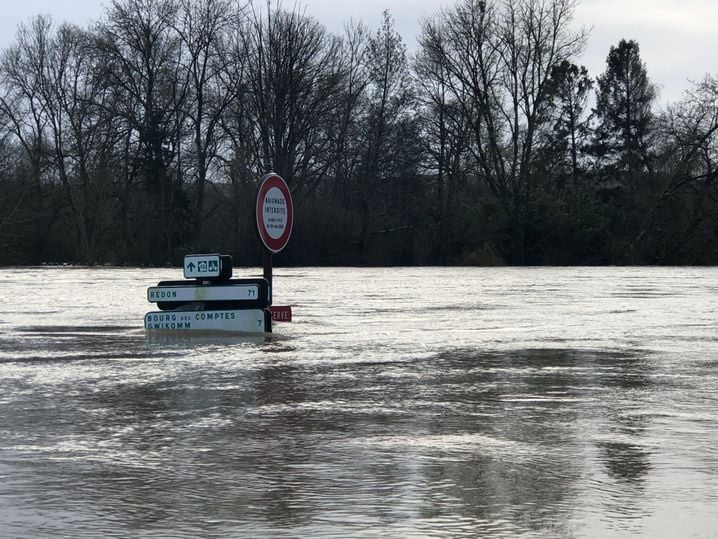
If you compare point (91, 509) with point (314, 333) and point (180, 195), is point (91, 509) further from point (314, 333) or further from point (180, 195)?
point (180, 195)

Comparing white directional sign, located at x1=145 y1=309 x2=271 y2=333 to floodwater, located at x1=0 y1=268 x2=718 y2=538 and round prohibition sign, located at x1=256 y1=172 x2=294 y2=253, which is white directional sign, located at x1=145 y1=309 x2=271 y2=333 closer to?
floodwater, located at x1=0 y1=268 x2=718 y2=538

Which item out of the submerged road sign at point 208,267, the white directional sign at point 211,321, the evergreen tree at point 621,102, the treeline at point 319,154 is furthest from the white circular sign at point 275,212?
the evergreen tree at point 621,102

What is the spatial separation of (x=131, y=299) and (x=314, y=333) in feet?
28.2

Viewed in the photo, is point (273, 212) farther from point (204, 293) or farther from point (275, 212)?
point (204, 293)

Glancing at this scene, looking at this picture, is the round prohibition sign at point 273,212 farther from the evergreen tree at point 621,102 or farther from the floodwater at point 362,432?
the evergreen tree at point 621,102

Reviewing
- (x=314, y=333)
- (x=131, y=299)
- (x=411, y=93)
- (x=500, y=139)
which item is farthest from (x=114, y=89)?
(x=314, y=333)

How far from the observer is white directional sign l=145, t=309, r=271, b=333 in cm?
1334

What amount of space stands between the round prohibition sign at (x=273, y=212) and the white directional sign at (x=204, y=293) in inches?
42.9

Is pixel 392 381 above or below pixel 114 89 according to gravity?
below

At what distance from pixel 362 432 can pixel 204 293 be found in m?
7.18

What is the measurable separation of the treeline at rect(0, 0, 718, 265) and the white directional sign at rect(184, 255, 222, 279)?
126 ft

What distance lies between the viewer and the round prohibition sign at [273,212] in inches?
571

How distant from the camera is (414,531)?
444cm

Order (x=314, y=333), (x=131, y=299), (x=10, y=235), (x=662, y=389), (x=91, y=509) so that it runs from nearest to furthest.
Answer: (x=91, y=509) → (x=662, y=389) → (x=314, y=333) → (x=131, y=299) → (x=10, y=235)
